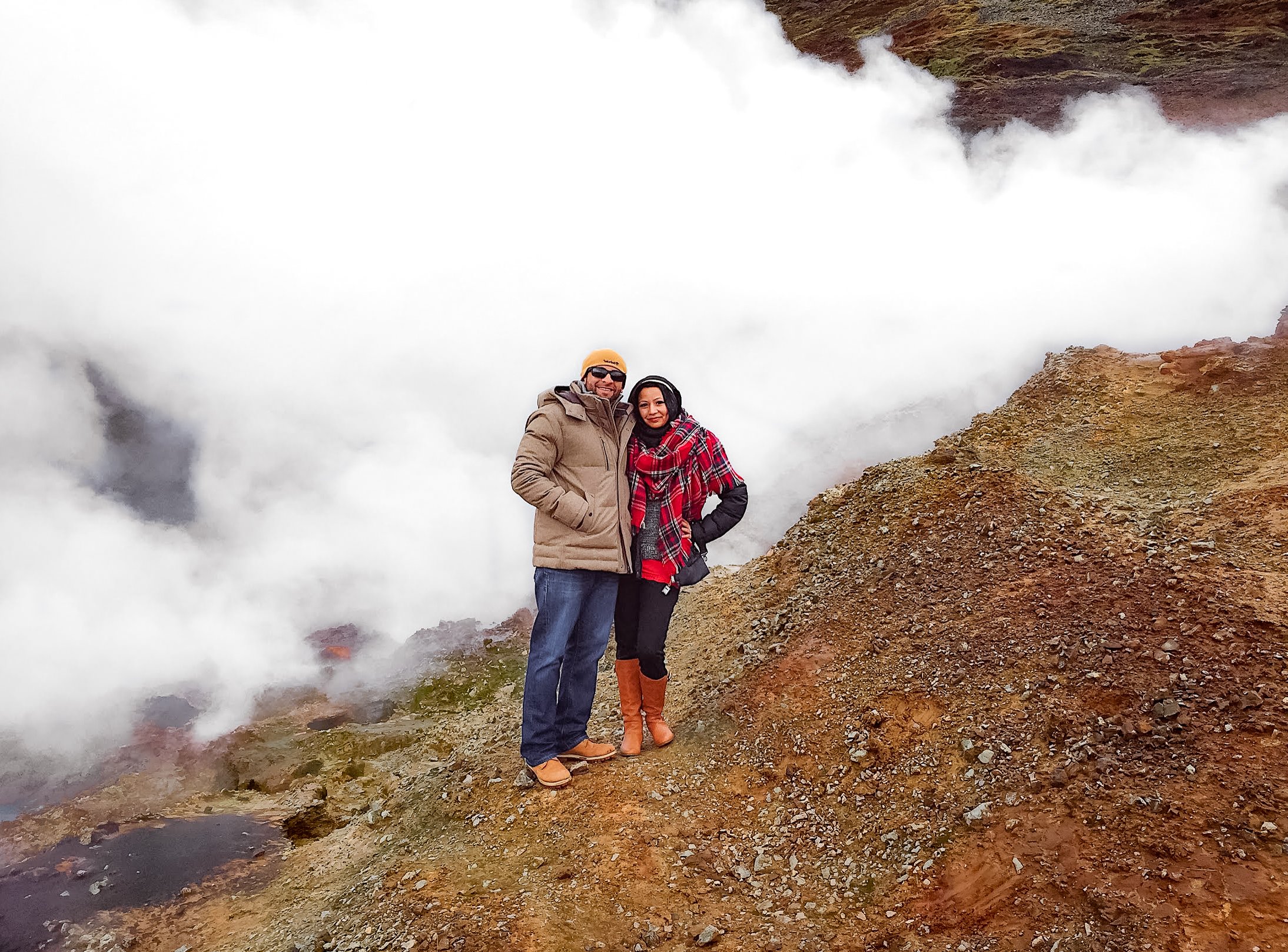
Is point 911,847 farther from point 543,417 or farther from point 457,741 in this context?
point 457,741

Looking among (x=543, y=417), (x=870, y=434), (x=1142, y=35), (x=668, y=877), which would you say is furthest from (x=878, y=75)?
(x=668, y=877)

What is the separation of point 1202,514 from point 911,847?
290 centimetres

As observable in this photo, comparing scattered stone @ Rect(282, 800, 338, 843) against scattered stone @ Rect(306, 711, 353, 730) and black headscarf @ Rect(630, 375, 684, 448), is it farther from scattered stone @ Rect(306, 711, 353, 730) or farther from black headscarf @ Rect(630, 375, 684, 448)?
black headscarf @ Rect(630, 375, 684, 448)

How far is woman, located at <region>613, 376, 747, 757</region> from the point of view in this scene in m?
3.85

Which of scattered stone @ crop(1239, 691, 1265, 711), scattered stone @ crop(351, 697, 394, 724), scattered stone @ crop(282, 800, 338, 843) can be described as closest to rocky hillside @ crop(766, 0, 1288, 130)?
scattered stone @ crop(1239, 691, 1265, 711)

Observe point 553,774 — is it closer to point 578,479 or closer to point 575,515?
point 575,515

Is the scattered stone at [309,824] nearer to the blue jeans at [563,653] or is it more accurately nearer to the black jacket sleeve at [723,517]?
the blue jeans at [563,653]

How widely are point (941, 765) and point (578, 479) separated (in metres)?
2.38

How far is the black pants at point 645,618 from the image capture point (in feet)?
13.1

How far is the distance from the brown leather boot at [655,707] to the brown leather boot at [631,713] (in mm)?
47

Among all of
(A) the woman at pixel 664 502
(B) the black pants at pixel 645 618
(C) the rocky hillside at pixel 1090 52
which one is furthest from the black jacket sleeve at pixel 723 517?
(C) the rocky hillside at pixel 1090 52

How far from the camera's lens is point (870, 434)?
480 inches

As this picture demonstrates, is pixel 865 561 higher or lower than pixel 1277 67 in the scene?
lower

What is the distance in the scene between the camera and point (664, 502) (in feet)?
13.0
